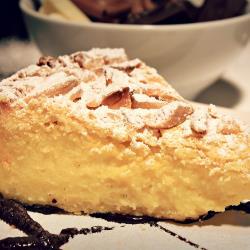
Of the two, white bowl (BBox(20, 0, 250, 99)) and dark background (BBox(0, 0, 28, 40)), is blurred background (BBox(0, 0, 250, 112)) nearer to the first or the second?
dark background (BBox(0, 0, 28, 40))

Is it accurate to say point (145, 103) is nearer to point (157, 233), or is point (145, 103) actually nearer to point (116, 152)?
point (116, 152)

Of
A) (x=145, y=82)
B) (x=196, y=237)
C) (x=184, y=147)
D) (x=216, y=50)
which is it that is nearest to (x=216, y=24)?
(x=216, y=50)

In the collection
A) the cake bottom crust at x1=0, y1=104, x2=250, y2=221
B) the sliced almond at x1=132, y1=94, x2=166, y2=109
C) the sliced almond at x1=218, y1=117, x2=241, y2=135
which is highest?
the sliced almond at x1=132, y1=94, x2=166, y2=109

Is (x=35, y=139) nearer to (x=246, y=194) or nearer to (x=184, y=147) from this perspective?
(x=184, y=147)

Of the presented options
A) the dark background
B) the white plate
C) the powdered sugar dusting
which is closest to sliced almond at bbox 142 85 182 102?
the powdered sugar dusting

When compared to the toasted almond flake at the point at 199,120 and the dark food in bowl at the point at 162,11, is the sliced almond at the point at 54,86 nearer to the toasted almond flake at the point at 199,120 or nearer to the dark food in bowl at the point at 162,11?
the toasted almond flake at the point at 199,120

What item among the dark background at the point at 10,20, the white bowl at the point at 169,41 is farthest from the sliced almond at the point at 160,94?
the dark background at the point at 10,20
